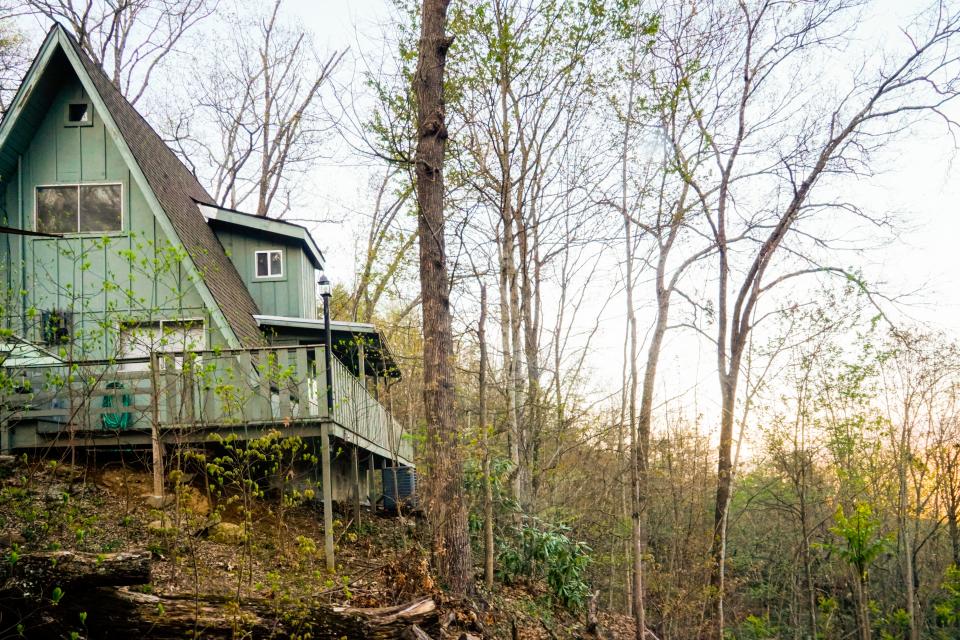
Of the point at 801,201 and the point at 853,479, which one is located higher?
the point at 801,201

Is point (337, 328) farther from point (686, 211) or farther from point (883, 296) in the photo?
point (883, 296)

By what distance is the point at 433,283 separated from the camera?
10.3 meters

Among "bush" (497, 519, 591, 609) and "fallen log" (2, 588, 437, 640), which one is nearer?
"fallen log" (2, 588, 437, 640)

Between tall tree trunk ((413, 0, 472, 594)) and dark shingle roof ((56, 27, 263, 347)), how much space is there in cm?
325

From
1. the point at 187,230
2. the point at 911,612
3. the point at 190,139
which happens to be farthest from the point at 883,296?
the point at 190,139

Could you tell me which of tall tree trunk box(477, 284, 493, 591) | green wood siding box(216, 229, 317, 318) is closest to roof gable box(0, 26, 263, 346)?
green wood siding box(216, 229, 317, 318)

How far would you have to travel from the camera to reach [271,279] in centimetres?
1516

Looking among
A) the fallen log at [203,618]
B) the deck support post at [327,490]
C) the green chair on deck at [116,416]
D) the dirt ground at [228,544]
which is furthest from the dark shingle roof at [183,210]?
the fallen log at [203,618]

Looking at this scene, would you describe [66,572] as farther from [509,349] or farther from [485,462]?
[509,349]

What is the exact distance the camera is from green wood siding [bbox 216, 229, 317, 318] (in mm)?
15109

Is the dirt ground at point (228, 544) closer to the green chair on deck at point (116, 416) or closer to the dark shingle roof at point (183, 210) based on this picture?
the green chair on deck at point (116, 416)

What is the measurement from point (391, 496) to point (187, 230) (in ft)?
23.4

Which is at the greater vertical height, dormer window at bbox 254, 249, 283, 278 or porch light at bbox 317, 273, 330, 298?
dormer window at bbox 254, 249, 283, 278

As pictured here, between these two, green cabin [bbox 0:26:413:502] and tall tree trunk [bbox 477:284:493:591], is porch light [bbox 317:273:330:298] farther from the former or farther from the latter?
tall tree trunk [bbox 477:284:493:591]
